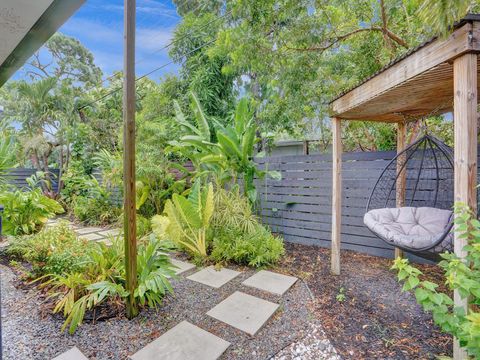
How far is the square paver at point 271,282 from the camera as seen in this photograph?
8.63 ft

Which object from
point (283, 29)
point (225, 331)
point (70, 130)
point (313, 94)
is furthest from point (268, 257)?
point (70, 130)

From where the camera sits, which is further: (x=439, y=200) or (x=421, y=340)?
(x=439, y=200)

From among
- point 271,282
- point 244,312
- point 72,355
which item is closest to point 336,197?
point 271,282

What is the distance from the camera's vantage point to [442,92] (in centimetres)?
224

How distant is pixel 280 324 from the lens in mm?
2059

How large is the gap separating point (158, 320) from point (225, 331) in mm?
564

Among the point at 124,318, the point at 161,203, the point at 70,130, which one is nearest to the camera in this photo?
the point at 124,318

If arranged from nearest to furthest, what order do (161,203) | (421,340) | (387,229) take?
(421,340) < (387,229) < (161,203)

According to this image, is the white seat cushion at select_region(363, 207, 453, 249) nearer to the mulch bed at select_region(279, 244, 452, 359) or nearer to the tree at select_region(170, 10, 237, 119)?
the mulch bed at select_region(279, 244, 452, 359)

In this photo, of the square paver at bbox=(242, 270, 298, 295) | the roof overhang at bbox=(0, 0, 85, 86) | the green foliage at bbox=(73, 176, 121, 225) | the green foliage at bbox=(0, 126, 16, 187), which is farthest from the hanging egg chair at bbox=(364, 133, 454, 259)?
the green foliage at bbox=(73, 176, 121, 225)

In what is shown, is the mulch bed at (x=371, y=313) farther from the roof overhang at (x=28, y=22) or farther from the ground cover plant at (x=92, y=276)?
the roof overhang at (x=28, y=22)

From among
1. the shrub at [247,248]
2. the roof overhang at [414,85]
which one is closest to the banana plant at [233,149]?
the shrub at [247,248]

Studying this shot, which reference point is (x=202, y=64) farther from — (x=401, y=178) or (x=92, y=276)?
(x=92, y=276)

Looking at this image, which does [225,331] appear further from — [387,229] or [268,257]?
[387,229]
